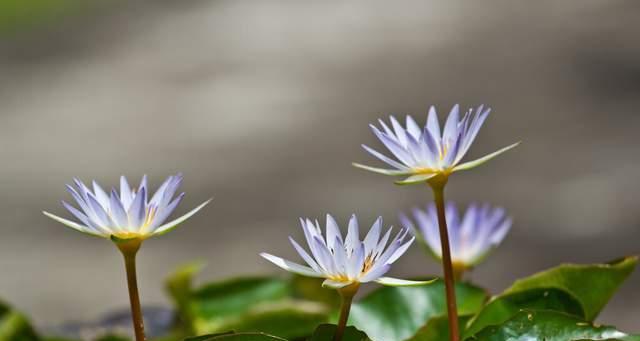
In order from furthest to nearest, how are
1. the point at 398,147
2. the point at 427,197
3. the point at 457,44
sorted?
the point at 457,44, the point at 427,197, the point at 398,147

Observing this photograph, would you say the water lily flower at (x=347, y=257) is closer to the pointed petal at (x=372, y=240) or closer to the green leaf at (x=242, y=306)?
the pointed petal at (x=372, y=240)

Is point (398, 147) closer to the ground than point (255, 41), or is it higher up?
closer to the ground

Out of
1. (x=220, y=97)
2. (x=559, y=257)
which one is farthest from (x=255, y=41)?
(x=559, y=257)

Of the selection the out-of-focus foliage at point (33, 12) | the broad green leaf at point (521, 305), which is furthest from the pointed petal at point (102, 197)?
the out-of-focus foliage at point (33, 12)

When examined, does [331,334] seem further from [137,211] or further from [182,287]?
[182,287]

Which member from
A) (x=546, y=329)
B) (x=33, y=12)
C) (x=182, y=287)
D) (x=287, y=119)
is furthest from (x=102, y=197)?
(x=33, y=12)

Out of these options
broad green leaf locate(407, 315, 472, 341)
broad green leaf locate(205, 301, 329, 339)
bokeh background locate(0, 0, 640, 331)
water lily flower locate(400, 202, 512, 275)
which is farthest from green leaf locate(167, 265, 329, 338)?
bokeh background locate(0, 0, 640, 331)

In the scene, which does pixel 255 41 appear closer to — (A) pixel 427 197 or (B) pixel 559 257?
(A) pixel 427 197
